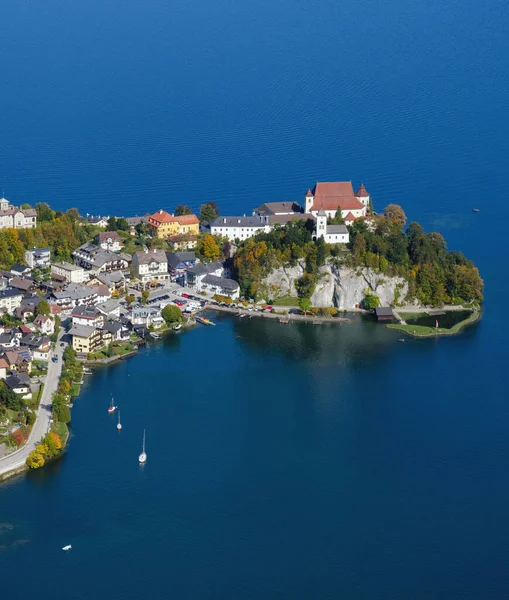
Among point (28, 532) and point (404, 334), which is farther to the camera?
point (404, 334)

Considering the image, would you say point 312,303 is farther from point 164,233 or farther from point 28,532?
point 28,532

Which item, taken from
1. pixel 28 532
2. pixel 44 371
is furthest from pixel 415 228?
pixel 28 532

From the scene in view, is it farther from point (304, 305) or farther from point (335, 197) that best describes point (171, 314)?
point (335, 197)

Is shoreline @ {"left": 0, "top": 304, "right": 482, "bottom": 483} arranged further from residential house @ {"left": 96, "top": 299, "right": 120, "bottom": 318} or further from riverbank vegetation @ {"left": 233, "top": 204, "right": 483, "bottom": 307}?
residential house @ {"left": 96, "top": 299, "right": 120, "bottom": 318}

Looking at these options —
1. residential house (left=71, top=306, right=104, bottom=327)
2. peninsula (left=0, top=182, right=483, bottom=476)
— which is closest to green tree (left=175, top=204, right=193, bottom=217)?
peninsula (left=0, top=182, right=483, bottom=476)

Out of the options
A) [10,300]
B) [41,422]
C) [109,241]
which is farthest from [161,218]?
[41,422]

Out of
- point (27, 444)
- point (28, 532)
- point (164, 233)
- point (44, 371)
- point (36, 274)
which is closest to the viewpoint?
point (28, 532)
